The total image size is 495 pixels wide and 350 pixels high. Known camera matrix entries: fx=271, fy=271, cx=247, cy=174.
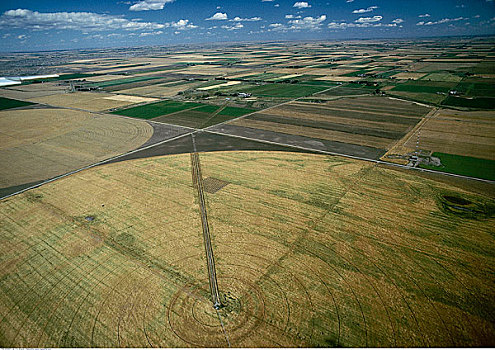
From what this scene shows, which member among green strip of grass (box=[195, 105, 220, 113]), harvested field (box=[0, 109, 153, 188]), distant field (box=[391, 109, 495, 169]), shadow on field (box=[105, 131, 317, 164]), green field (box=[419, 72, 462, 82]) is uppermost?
green field (box=[419, 72, 462, 82])

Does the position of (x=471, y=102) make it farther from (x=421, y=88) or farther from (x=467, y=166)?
(x=467, y=166)

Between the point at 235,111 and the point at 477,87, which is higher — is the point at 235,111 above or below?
below

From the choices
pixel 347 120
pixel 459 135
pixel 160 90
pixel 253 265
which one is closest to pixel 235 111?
pixel 347 120

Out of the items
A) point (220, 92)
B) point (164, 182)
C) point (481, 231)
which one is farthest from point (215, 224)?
point (220, 92)

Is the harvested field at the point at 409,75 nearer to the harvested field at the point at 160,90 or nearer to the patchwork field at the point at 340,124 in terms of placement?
the patchwork field at the point at 340,124

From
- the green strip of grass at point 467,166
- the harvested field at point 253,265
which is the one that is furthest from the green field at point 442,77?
the harvested field at point 253,265

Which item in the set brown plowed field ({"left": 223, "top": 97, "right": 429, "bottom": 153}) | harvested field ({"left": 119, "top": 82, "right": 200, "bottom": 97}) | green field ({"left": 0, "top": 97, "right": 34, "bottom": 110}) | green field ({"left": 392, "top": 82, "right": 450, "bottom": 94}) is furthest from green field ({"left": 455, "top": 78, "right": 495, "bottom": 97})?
green field ({"left": 0, "top": 97, "right": 34, "bottom": 110})

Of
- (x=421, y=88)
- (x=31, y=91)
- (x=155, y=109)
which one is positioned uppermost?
(x=31, y=91)

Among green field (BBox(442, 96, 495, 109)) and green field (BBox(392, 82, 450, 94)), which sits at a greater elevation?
green field (BBox(392, 82, 450, 94))

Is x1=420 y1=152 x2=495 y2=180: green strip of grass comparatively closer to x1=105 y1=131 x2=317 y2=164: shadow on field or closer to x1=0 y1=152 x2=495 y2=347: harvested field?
x1=0 y1=152 x2=495 y2=347: harvested field
